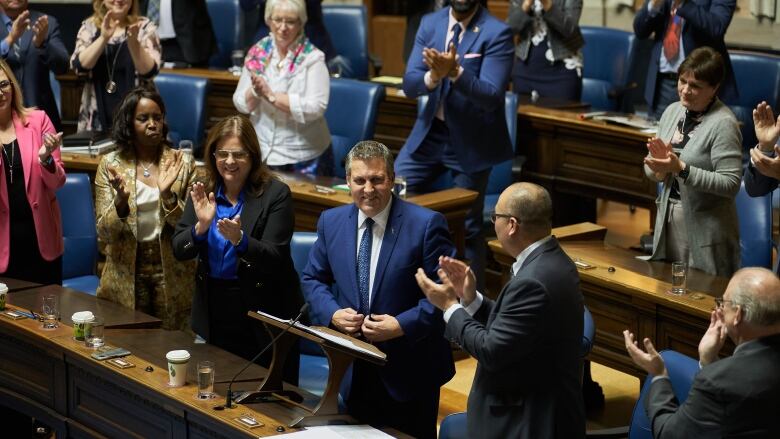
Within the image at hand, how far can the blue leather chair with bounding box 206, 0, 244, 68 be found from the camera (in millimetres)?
9312

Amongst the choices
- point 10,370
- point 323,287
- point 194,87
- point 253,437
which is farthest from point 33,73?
point 253,437

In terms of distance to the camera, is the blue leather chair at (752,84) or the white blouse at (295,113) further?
the blue leather chair at (752,84)

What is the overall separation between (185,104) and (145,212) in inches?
98.6

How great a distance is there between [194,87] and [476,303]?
4.01 meters

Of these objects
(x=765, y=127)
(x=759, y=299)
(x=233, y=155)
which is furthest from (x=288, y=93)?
(x=759, y=299)

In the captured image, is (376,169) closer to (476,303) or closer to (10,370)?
(476,303)

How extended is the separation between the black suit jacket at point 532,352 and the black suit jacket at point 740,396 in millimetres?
449

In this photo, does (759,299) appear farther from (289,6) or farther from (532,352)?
(289,6)

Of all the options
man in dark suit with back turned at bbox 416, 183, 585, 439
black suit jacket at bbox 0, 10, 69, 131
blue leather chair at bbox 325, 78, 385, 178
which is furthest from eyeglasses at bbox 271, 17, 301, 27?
man in dark suit with back turned at bbox 416, 183, 585, 439

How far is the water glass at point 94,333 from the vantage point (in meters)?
4.49

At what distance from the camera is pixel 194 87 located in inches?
291

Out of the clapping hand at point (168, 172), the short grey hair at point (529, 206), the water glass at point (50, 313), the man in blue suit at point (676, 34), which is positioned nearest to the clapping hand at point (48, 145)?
the clapping hand at point (168, 172)

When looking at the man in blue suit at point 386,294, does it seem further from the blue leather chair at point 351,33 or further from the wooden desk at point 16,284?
the blue leather chair at point 351,33

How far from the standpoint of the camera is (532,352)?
3.50m
